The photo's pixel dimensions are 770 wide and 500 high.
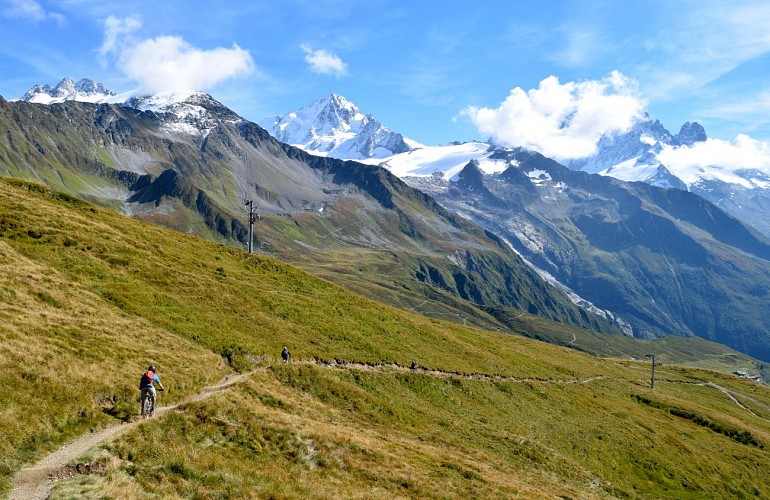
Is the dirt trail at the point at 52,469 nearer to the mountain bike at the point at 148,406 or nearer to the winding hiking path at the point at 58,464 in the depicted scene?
the winding hiking path at the point at 58,464

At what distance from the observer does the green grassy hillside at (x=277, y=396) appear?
24625 mm

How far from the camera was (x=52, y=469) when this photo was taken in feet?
67.2

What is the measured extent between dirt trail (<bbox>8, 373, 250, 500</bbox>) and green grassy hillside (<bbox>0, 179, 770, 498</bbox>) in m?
0.49

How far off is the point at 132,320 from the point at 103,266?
12.7 metres

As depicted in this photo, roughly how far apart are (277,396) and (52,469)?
1839 cm

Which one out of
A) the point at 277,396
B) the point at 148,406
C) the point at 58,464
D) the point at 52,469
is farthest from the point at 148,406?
the point at 277,396

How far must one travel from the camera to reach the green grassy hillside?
24625 mm

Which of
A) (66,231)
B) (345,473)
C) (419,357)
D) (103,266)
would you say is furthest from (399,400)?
(66,231)

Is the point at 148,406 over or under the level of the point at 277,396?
over

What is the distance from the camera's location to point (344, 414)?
4150cm

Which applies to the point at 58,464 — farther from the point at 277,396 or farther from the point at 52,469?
the point at 277,396

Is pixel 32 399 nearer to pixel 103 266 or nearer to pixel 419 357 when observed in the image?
pixel 103 266

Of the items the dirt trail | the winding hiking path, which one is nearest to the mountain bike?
the winding hiking path

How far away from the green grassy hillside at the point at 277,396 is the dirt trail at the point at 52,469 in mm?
490
